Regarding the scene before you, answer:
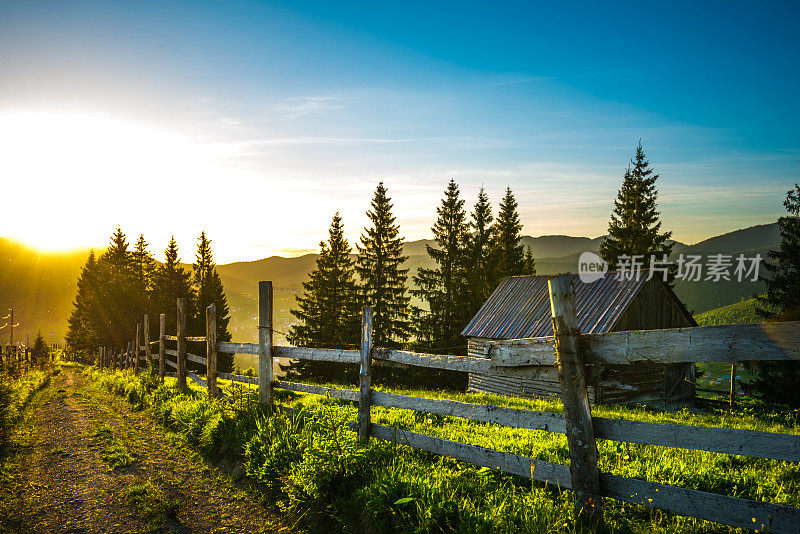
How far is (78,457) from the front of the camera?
23.7 ft

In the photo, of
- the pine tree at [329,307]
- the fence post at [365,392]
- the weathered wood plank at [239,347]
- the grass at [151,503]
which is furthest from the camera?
the pine tree at [329,307]

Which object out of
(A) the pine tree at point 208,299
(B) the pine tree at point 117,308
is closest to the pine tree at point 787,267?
(A) the pine tree at point 208,299

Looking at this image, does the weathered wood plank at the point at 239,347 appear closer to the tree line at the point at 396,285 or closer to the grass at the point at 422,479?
the grass at the point at 422,479

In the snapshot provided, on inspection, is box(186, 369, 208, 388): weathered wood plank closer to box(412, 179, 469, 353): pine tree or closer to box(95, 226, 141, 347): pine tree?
box(412, 179, 469, 353): pine tree

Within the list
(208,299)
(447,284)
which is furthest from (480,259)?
(208,299)

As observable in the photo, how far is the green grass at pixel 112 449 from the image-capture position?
6788mm

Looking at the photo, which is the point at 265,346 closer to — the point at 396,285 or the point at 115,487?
the point at 115,487

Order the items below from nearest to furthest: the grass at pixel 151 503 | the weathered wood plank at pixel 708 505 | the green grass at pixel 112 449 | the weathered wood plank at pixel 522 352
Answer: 1. the weathered wood plank at pixel 708 505
2. the weathered wood plank at pixel 522 352
3. the grass at pixel 151 503
4. the green grass at pixel 112 449

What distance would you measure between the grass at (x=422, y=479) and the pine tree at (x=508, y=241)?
37.4 m

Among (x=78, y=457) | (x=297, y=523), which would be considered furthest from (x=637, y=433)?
(x=78, y=457)

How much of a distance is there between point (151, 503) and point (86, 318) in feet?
192

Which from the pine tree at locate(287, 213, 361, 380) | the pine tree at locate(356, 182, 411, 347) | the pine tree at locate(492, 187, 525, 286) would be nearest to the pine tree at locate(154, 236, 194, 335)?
the pine tree at locate(287, 213, 361, 380)

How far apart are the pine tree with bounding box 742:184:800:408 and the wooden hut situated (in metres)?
6.71

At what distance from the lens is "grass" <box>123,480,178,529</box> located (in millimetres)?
4891
